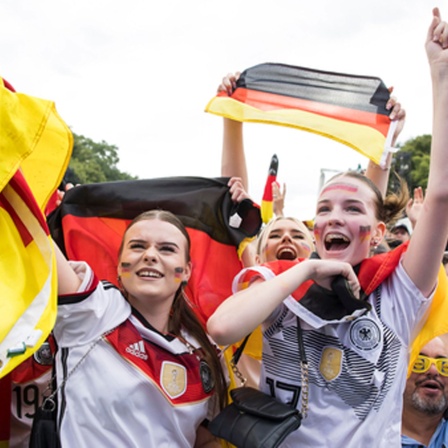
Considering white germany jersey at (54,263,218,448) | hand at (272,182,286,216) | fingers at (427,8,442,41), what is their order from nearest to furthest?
white germany jersey at (54,263,218,448), fingers at (427,8,442,41), hand at (272,182,286,216)

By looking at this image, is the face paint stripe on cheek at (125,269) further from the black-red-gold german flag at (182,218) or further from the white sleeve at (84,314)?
the black-red-gold german flag at (182,218)

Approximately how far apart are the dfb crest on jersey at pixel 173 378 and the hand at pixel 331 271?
0.67 metres

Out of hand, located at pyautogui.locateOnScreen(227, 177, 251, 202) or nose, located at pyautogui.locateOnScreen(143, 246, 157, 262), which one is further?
hand, located at pyautogui.locateOnScreen(227, 177, 251, 202)

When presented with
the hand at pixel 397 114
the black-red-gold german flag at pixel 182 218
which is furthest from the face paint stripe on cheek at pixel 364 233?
the hand at pixel 397 114

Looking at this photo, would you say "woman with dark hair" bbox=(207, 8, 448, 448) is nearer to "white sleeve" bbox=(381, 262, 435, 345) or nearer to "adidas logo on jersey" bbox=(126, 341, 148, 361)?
"white sleeve" bbox=(381, 262, 435, 345)

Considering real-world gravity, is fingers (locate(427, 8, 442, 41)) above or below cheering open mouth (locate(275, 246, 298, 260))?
above

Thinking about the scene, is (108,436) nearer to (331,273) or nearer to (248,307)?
(248,307)

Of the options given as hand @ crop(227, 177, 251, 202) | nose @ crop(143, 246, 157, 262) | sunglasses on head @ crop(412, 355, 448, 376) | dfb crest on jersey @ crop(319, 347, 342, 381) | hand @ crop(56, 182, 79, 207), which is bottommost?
sunglasses on head @ crop(412, 355, 448, 376)

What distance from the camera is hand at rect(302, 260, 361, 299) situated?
2130 mm

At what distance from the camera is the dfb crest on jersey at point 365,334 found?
219 centimetres

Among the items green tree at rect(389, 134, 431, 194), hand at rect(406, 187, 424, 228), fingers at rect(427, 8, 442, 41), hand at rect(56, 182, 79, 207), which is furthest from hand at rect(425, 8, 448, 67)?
green tree at rect(389, 134, 431, 194)

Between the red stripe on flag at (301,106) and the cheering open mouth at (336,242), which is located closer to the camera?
the cheering open mouth at (336,242)

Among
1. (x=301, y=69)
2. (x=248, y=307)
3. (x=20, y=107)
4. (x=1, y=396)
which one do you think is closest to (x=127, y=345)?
(x=248, y=307)

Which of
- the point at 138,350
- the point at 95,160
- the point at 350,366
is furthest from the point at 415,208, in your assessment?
the point at 95,160
